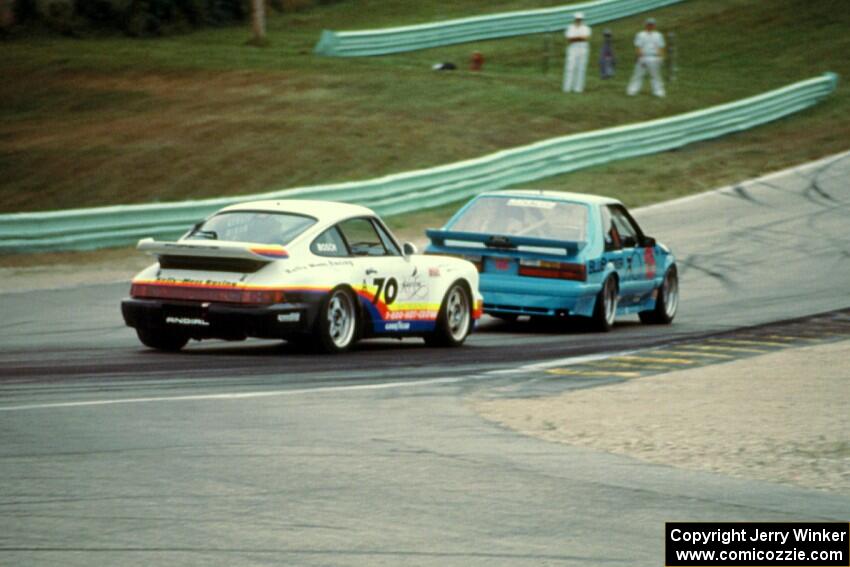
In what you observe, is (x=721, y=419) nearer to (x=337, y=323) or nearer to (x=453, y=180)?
(x=337, y=323)

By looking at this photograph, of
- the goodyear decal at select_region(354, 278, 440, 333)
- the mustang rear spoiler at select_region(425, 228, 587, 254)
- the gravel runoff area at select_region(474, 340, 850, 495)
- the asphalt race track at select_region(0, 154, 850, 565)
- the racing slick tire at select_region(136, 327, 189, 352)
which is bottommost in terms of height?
the gravel runoff area at select_region(474, 340, 850, 495)

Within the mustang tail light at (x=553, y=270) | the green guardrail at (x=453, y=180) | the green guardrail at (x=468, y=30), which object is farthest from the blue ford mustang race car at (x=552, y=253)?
the green guardrail at (x=468, y=30)

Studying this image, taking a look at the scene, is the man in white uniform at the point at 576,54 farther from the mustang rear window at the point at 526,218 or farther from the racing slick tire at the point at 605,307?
the racing slick tire at the point at 605,307

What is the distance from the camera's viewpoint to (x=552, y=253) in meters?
15.5

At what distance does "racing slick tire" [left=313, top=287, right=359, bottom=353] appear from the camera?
12.7 meters

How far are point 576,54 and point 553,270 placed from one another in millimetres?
21124

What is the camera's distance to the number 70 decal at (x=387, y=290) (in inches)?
531

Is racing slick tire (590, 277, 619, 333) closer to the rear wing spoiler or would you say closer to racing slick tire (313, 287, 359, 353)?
racing slick tire (313, 287, 359, 353)

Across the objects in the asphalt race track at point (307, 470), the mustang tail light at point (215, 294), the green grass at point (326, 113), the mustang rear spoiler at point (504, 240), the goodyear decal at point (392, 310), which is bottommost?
the asphalt race track at point (307, 470)

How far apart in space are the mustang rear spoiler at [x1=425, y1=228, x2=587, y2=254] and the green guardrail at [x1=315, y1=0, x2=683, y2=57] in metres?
26.8

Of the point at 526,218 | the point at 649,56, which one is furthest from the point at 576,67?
the point at 526,218

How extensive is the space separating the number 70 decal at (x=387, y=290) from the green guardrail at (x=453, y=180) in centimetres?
775

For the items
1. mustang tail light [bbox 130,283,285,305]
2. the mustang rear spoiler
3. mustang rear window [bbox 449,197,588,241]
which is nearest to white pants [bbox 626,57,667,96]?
mustang rear window [bbox 449,197,588,241]

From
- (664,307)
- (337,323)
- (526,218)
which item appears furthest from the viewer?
(664,307)
